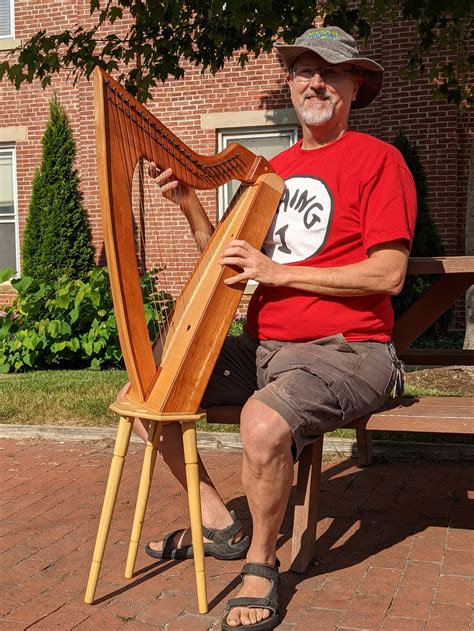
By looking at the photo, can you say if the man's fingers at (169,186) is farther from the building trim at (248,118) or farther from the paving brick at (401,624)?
the building trim at (248,118)

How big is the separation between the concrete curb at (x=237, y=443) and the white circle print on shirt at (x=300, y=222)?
7.14ft

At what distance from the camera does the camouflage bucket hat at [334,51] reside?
3.34 m

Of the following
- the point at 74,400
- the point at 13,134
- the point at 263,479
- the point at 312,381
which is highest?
the point at 13,134

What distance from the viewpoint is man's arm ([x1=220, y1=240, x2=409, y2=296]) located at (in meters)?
3.14

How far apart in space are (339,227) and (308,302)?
0.32 m

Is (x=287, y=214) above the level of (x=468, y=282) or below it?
above

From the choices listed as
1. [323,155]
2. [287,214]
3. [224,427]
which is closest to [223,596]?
[287,214]

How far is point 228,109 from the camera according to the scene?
1181 centimetres

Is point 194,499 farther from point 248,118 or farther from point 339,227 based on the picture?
point 248,118

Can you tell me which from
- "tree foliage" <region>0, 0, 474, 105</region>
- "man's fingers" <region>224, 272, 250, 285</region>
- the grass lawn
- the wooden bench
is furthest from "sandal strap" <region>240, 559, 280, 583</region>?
"tree foliage" <region>0, 0, 474, 105</region>

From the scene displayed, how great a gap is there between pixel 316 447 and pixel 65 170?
9942 mm

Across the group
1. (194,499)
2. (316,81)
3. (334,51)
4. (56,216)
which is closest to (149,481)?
(194,499)

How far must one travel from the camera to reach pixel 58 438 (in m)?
5.84

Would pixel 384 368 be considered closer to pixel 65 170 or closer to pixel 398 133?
pixel 398 133
